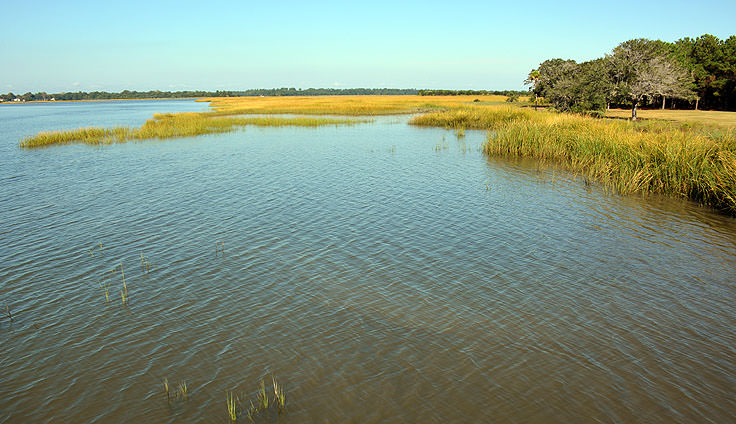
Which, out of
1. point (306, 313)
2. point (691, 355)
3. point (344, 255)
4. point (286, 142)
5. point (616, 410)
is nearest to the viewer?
point (616, 410)

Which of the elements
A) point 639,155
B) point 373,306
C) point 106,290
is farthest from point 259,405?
point 639,155

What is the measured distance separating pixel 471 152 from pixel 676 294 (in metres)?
19.7

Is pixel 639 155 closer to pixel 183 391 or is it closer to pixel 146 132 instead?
pixel 183 391

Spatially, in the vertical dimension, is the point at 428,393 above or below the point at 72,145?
below

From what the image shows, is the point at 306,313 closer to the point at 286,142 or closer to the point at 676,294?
the point at 676,294

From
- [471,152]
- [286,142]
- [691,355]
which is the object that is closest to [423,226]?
[691,355]

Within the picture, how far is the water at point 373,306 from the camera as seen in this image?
219 inches

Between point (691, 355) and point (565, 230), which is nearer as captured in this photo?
point (691, 355)

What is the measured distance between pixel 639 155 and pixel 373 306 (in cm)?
1455

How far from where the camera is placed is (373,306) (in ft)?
25.8

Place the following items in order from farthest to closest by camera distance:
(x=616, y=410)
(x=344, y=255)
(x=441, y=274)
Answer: (x=344, y=255)
(x=441, y=274)
(x=616, y=410)

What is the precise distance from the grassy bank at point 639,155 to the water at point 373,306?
938 mm

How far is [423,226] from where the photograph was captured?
Result: 12.5m

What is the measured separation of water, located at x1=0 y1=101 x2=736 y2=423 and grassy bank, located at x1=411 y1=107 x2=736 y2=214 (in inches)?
36.9
